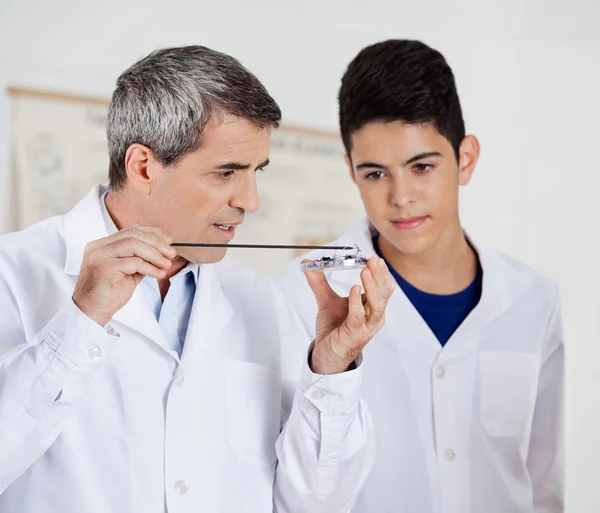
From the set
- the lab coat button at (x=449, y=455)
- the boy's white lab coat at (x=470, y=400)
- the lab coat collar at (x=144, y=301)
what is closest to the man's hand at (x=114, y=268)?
the lab coat collar at (x=144, y=301)

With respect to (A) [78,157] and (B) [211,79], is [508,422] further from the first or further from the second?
(A) [78,157]

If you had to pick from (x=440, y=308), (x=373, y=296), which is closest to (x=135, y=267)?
(x=373, y=296)

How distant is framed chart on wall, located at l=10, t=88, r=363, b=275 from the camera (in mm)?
2467

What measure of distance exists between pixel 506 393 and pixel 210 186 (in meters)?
0.82

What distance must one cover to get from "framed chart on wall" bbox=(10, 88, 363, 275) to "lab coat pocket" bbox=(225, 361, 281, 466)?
1189 millimetres

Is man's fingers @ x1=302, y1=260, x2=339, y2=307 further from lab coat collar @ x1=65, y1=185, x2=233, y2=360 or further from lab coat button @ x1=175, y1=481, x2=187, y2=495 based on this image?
lab coat button @ x1=175, y1=481, x2=187, y2=495

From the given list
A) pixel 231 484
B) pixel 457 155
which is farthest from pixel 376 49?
pixel 231 484

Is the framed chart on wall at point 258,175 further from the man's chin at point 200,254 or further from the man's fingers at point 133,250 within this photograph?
the man's fingers at point 133,250

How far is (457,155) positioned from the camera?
183 centimetres

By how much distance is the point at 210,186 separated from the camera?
1466mm

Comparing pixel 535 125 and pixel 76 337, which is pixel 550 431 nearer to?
pixel 76 337

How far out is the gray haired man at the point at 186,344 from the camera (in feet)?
4.44

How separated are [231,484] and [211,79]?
0.71m

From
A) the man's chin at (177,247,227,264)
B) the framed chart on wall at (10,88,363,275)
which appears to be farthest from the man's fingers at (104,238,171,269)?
the framed chart on wall at (10,88,363,275)
